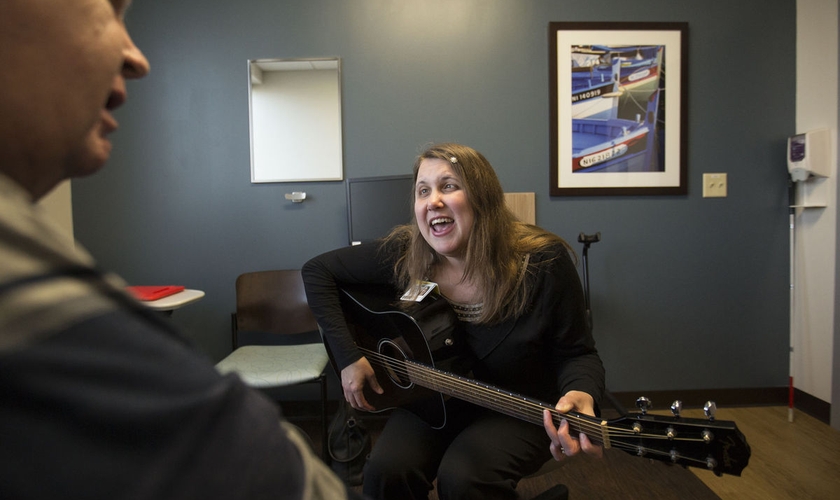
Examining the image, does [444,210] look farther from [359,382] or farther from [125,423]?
[125,423]

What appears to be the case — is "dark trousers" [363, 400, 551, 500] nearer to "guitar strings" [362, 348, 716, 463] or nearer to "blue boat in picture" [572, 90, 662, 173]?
"guitar strings" [362, 348, 716, 463]

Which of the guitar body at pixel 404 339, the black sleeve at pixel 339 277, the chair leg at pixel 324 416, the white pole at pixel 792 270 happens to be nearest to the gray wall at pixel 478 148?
the white pole at pixel 792 270

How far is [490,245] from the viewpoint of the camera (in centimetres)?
139

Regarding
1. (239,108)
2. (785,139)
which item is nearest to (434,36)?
(239,108)

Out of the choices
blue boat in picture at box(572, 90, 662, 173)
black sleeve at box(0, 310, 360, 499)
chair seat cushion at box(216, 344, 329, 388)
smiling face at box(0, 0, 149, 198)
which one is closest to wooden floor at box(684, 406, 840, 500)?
blue boat in picture at box(572, 90, 662, 173)

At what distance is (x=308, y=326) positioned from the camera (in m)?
2.46

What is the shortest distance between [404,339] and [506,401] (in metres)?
0.37

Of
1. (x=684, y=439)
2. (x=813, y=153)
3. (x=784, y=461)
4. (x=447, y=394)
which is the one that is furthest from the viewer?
(x=813, y=153)

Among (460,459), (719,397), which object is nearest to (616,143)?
(719,397)

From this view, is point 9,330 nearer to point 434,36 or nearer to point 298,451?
point 298,451

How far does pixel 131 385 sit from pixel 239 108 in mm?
2677

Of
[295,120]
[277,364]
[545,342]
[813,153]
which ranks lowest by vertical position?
[277,364]

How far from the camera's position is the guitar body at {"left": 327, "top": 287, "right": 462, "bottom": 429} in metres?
1.30

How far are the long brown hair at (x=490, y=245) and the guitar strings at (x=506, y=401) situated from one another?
0.68ft
